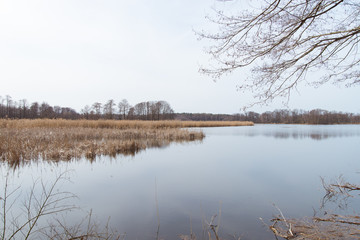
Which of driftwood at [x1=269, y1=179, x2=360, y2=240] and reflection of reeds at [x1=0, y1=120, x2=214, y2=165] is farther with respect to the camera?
reflection of reeds at [x1=0, y1=120, x2=214, y2=165]

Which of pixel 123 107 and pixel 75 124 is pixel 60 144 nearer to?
pixel 75 124

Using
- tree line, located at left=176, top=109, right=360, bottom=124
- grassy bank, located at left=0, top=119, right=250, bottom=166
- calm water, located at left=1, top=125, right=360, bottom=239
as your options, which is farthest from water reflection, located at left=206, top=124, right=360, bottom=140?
tree line, located at left=176, top=109, right=360, bottom=124

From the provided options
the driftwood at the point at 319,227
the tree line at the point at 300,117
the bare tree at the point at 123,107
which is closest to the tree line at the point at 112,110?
the bare tree at the point at 123,107

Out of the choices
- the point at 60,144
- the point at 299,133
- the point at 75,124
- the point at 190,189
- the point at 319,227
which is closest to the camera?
the point at 319,227

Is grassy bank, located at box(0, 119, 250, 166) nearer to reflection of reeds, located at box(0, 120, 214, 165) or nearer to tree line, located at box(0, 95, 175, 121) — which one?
reflection of reeds, located at box(0, 120, 214, 165)

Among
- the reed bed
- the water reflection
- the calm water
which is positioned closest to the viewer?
the calm water

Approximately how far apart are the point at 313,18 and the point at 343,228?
9.03 ft

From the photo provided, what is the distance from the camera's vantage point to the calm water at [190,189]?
2605mm

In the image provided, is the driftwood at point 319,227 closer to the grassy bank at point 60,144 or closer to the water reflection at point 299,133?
the grassy bank at point 60,144

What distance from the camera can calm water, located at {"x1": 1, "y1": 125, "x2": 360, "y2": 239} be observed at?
2605 millimetres

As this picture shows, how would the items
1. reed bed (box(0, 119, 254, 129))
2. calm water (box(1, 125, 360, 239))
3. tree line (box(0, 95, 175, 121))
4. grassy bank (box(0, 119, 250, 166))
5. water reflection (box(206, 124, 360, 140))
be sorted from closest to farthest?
calm water (box(1, 125, 360, 239)) → grassy bank (box(0, 119, 250, 166)) → reed bed (box(0, 119, 254, 129)) → water reflection (box(206, 124, 360, 140)) → tree line (box(0, 95, 175, 121))

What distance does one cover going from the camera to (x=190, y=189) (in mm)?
3980

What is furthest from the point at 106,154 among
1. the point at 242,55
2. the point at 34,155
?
the point at 242,55

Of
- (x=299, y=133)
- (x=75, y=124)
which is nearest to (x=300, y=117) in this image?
(x=299, y=133)
